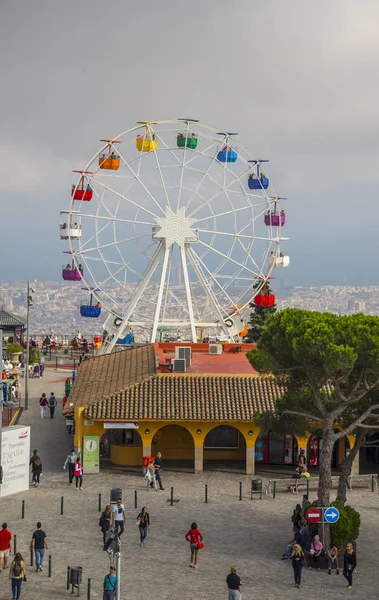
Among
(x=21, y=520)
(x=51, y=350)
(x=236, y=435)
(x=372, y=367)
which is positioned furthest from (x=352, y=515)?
(x=51, y=350)

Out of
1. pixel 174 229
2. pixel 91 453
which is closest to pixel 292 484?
pixel 91 453

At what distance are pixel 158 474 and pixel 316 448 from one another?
7.66 meters

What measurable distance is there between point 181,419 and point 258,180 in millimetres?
27627

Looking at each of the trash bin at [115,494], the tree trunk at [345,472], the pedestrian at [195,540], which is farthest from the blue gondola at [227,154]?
the pedestrian at [195,540]

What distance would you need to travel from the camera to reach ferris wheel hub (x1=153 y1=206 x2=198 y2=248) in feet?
206

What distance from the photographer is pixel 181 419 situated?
Answer: 41750mm

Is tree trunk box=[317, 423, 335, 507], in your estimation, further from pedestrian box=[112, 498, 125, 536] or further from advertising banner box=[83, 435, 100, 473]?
advertising banner box=[83, 435, 100, 473]

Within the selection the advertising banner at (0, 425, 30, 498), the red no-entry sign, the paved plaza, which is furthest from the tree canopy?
the advertising banner at (0, 425, 30, 498)

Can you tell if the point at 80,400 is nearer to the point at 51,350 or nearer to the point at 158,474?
the point at 158,474

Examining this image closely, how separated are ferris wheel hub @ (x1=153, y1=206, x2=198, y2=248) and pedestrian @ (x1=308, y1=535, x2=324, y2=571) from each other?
34.0 m

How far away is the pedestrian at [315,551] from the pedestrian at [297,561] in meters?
1.75

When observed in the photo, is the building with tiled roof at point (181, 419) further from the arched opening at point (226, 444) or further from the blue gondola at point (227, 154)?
the blue gondola at point (227, 154)

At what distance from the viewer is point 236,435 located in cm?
4512

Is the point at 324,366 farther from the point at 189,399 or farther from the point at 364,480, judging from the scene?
the point at 189,399
